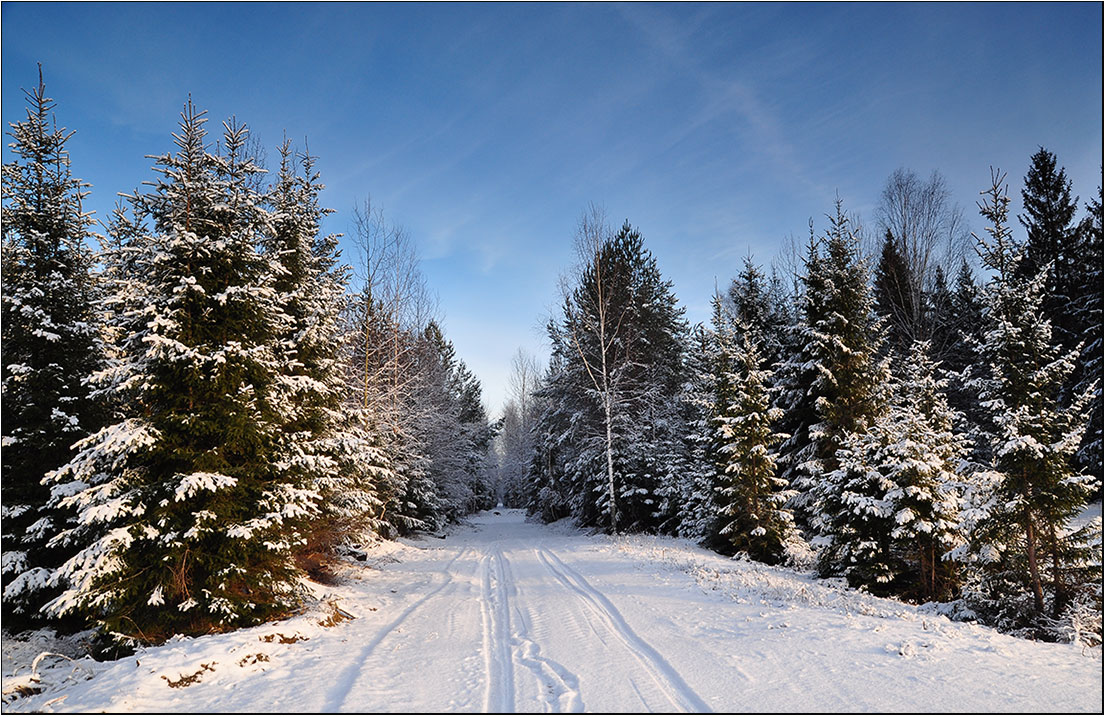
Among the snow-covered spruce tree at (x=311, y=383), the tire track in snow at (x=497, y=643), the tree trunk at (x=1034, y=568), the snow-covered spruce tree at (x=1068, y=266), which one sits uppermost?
the snow-covered spruce tree at (x=1068, y=266)

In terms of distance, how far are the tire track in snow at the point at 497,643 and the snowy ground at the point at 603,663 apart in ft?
0.10

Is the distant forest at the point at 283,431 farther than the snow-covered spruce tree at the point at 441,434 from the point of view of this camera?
No

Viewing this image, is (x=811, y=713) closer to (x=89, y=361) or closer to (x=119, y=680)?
(x=119, y=680)

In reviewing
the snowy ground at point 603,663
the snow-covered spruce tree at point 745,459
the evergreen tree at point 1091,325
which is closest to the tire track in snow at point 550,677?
the snowy ground at point 603,663

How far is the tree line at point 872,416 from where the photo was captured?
952 cm

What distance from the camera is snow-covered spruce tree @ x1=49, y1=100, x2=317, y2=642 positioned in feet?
26.6

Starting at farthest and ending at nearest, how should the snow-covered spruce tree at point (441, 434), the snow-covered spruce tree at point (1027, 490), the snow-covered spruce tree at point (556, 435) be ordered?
1. the snow-covered spruce tree at point (556, 435)
2. the snow-covered spruce tree at point (441, 434)
3. the snow-covered spruce tree at point (1027, 490)

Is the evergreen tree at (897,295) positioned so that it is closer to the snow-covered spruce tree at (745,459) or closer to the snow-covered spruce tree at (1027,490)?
the snow-covered spruce tree at (745,459)

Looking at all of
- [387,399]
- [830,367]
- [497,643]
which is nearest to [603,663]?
[497,643]

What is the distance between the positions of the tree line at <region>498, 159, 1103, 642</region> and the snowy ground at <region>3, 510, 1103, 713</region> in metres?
2.48

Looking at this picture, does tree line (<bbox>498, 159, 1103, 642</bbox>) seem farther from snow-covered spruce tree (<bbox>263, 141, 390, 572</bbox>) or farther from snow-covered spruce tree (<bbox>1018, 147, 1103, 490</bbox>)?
snow-covered spruce tree (<bbox>263, 141, 390, 572</bbox>)

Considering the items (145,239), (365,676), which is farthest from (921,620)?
(145,239)

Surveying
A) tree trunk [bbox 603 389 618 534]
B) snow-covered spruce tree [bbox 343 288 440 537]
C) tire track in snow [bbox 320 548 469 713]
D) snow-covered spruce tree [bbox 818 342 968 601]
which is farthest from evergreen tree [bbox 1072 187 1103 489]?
snow-covered spruce tree [bbox 343 288 440 537]

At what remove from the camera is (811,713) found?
4855 millimetres
